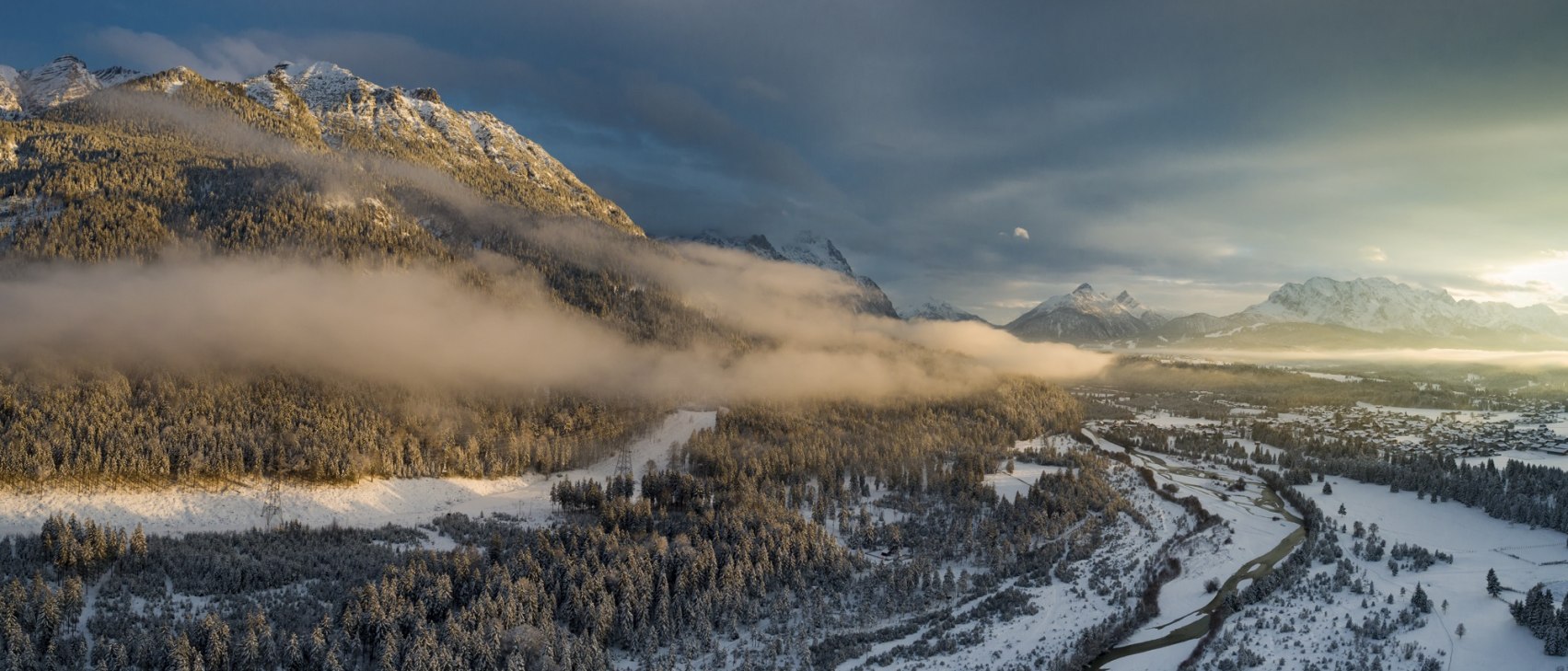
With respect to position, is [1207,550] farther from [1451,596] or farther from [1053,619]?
[1053,619]

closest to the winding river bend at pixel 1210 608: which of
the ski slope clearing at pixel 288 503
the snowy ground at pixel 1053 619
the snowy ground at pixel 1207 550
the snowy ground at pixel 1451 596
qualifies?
the snowy ground at pixel 1207 550

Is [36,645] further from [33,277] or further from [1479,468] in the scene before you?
[1479,468]

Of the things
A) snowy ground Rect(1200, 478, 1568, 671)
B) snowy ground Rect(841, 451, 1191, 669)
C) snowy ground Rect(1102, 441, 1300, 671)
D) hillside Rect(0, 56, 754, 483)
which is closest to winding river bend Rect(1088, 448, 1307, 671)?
snowy ground Rect(1102, 441, 1300, 671)

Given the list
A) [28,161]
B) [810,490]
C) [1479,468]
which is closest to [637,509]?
[810,490]

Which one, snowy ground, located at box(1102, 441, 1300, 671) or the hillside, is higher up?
the hillside

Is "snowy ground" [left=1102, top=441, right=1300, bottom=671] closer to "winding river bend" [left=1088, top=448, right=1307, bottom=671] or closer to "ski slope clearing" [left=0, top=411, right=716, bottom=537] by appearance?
"winding river bend" [left=1088, top=448, right=1307, bottom=671]

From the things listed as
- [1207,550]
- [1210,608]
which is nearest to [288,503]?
[1210,608]
